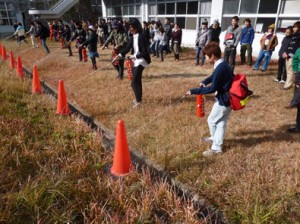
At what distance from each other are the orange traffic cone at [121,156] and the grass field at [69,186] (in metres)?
0.17

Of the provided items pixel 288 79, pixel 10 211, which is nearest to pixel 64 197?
pixel 10 211

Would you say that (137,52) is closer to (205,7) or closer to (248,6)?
(248,6)

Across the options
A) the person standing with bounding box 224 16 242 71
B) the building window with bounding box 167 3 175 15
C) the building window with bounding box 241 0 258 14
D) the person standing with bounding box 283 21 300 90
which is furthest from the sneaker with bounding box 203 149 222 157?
the building window with bounding box 167 3 175 15

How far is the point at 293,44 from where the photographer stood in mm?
6289

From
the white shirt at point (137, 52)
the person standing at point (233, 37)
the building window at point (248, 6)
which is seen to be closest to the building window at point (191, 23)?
the building window at point (248, 6)

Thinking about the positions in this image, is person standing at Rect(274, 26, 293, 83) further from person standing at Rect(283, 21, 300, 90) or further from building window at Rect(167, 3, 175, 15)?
building window at Rect(167, 3, 175, 15)

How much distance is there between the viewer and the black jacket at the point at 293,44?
6203 millimetres

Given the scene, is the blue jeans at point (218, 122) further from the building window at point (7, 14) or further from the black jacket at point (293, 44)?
the building window at point (7, 14)

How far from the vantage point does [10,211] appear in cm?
233

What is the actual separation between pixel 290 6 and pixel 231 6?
2.78m

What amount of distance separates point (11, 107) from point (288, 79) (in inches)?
274

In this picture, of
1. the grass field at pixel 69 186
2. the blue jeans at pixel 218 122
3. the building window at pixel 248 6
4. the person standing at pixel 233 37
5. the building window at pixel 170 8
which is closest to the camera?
the grass field at pixel 69 186

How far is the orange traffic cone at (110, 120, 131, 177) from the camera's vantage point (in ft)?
10.2

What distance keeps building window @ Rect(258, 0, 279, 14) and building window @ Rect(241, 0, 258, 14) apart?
0.88ft
